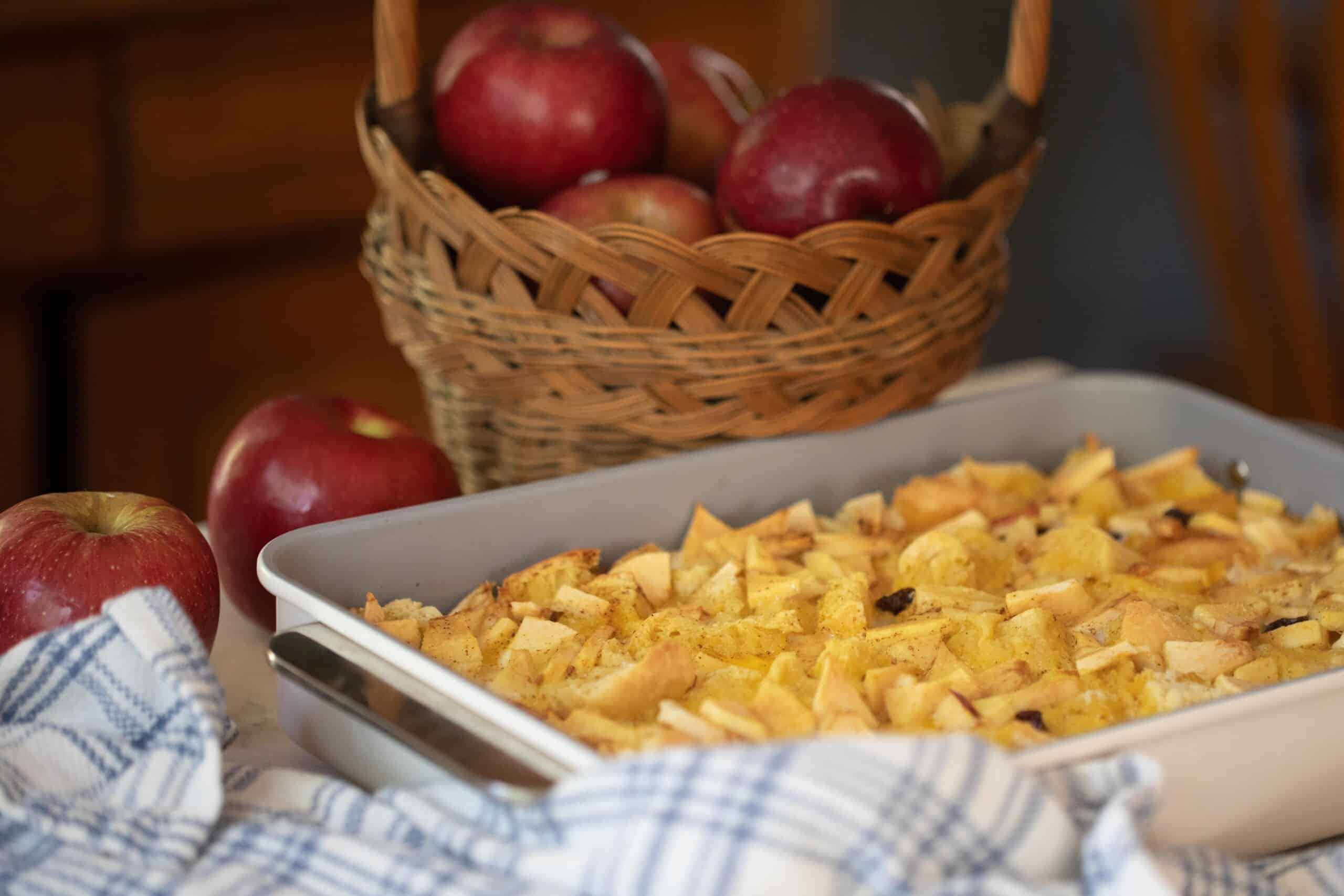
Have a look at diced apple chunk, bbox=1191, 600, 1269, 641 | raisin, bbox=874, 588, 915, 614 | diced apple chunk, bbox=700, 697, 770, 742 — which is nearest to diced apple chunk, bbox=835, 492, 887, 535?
raisin, bbox=874, 588, 915, 614

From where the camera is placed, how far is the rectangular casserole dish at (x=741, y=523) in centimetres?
59

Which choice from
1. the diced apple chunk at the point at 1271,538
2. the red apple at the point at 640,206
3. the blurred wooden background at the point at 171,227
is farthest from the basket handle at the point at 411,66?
the blurred wooden background at the point at 171,227

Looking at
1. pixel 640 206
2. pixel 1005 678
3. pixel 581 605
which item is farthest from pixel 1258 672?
pixel 640 206

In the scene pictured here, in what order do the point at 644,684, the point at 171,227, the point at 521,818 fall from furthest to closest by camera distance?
the point at 171,227 < the point at 644,684 < the point at 521,818

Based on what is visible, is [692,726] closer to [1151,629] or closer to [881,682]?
[881,682]

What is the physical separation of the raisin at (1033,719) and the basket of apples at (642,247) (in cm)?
32

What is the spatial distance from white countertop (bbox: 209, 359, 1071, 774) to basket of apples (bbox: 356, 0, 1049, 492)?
0.21 m

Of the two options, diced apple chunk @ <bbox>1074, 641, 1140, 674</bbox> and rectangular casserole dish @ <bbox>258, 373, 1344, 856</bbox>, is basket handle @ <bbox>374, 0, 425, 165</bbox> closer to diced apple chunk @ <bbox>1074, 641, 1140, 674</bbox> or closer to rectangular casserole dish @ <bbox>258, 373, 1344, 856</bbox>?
rectangular casserole dish @ <bbox>258, 373, 1344, 856</bbox>

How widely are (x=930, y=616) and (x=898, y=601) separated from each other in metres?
0.04

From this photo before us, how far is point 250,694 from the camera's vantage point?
0.83 m

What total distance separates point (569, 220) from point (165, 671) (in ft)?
1.41

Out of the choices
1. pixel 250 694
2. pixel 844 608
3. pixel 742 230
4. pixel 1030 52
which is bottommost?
pixel 250 694

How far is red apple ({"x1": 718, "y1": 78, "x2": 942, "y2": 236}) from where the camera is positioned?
94 centimetres

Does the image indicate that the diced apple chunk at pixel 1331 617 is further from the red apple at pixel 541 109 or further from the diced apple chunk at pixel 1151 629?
the red apple at pixel 541 109
